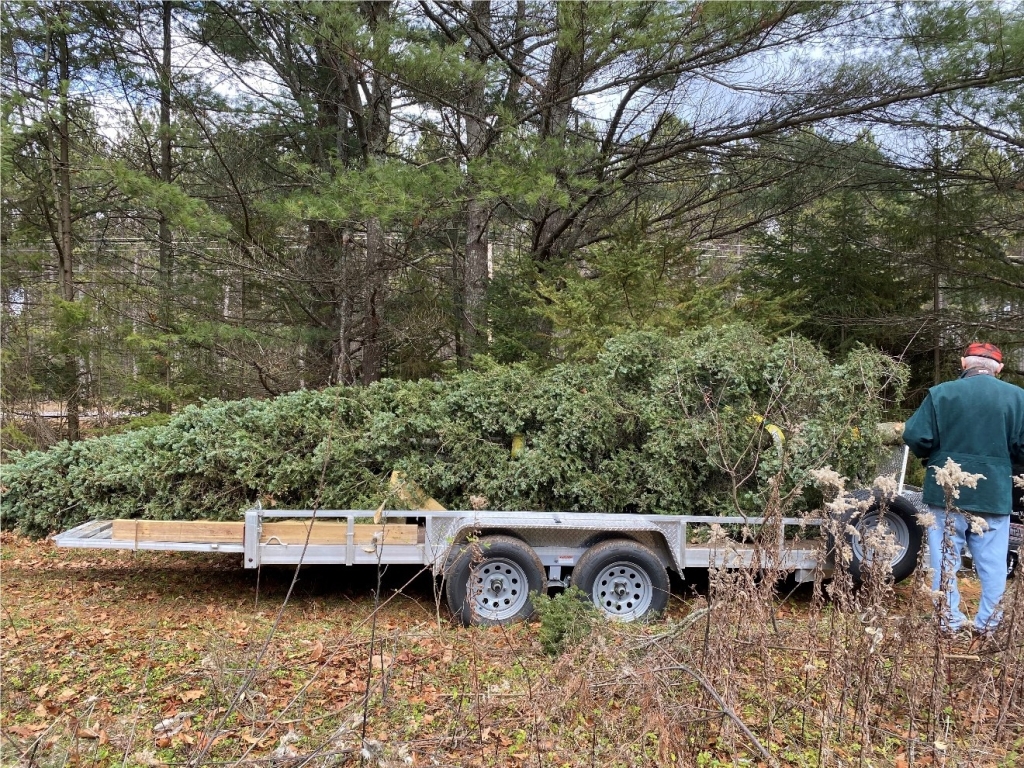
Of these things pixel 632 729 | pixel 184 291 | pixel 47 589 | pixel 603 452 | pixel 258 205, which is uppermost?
pixel 258 205

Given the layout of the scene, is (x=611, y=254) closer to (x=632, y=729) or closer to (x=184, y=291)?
(x=632, y=729)

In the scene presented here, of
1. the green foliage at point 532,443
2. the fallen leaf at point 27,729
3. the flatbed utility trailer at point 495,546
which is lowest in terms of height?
the fallen leaf at point 27,729

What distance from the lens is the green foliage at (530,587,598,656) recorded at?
340cm

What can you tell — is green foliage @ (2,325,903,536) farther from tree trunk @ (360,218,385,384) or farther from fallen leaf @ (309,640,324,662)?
tree trunk @ (360,218,385,384)

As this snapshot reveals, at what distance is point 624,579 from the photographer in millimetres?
4332

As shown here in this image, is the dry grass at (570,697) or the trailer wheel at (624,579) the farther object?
the trailer wheel at (624,579)

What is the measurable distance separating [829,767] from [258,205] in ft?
27.2

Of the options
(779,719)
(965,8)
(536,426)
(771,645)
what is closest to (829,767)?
(779,719)

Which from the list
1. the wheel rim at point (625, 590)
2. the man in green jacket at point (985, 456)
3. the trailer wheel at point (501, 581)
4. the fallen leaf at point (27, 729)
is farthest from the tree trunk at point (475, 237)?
the fallen leaf at point (27, 729)

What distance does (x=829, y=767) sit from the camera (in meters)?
2.30

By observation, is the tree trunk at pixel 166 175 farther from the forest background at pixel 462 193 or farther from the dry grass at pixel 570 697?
the dry grass at pixel 570 697

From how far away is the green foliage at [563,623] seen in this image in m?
3.40

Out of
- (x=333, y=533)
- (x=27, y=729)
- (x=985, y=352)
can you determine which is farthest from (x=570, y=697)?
(x=985, y=352)

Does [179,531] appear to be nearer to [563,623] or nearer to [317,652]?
[317,652]
